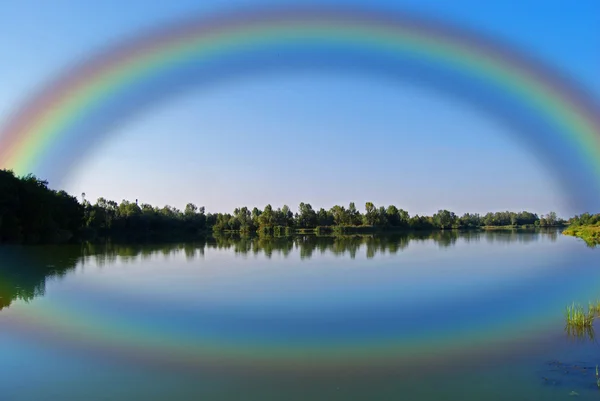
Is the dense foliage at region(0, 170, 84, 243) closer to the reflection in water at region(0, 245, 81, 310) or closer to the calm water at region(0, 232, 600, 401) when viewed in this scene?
the reflection in water at region(0, 245, 81, 310)

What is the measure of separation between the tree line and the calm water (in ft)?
103

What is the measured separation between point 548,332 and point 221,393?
811cm

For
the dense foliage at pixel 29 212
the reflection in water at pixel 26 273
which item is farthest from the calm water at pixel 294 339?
the dense foliage at pixel 29 212

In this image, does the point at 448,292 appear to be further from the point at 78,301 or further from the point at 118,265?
the point at 118,265

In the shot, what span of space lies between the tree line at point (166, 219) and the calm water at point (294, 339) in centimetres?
3127

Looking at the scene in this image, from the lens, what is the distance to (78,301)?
16.1m

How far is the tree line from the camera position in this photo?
48656 millimetres

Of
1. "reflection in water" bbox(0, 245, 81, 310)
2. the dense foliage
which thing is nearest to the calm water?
"reflection in water" bbox(0, 245, 81, 310)

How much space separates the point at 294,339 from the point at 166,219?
81.6m

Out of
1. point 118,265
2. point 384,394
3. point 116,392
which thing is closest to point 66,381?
point 116,392

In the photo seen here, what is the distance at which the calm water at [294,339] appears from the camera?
768 centimetres

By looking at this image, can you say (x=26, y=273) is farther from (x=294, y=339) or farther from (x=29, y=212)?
(x=29, y=212)

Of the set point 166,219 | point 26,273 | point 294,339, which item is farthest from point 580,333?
point 166,219

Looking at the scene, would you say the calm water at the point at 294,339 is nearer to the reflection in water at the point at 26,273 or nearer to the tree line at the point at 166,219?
the reflection in water at the point at 26,273
